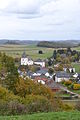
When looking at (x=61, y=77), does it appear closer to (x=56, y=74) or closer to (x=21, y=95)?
(x=56, y=74)

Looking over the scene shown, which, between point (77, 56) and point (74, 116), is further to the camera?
point (77, 56)

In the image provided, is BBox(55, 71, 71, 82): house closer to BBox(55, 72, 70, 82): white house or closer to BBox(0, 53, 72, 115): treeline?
BBox(55, 72, 70, 82): white house

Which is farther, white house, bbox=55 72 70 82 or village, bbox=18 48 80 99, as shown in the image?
white house, bbox=55 72 70 82

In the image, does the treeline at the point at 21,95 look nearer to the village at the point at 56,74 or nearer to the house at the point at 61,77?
the village at the point at 56,74

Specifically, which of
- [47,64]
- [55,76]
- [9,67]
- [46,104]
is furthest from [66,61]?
[46,104]

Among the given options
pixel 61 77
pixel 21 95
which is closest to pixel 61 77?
pixel 61 77

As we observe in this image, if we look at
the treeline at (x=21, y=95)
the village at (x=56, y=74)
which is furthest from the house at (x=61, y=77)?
the treeline at (x=21, y=95)

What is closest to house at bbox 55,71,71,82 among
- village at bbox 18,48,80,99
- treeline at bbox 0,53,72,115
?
village at bbox 18,48,80,99

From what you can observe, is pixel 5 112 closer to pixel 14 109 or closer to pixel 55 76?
pixel 14 109
